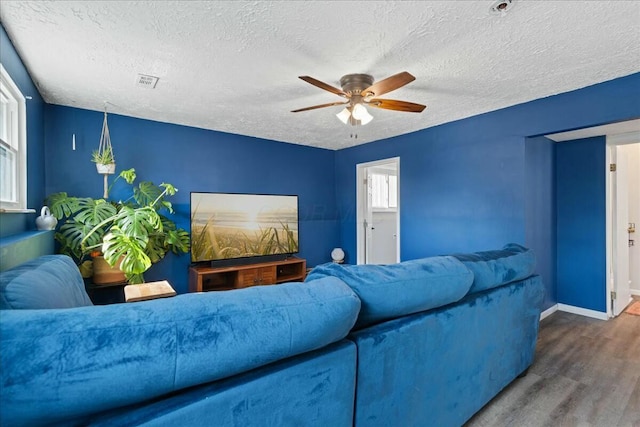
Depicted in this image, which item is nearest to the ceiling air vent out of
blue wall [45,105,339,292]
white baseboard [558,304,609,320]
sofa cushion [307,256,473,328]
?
blue wall [45,105,339,292]

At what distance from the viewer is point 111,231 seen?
283 cm

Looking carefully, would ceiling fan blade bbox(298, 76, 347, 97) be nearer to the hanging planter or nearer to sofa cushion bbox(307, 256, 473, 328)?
sofa cushion bbox(307, 256, 473, 328)

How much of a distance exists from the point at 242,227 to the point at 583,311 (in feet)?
13.7

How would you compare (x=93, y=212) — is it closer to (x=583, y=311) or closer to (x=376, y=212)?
(x=376, y=212)

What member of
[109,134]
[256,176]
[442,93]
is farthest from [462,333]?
[109,134]

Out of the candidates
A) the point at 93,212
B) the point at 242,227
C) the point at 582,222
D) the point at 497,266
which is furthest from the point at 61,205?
the point at 582,222

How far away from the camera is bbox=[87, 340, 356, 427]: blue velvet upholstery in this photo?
0.75 metres

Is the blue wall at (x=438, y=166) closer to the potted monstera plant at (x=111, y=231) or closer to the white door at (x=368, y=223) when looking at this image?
the potted monstera plant at (x=111, y=231)

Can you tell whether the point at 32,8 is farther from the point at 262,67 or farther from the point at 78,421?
the point at 78,421

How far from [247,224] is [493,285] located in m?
3.02

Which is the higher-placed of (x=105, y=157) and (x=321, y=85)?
(x=321, y=85)

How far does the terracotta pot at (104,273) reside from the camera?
2.97 m

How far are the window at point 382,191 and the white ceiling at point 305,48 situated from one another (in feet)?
7.76

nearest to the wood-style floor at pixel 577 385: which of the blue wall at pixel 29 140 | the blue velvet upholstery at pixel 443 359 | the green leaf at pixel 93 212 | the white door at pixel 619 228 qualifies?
the blue velvet upholstery at pixel 443 359
